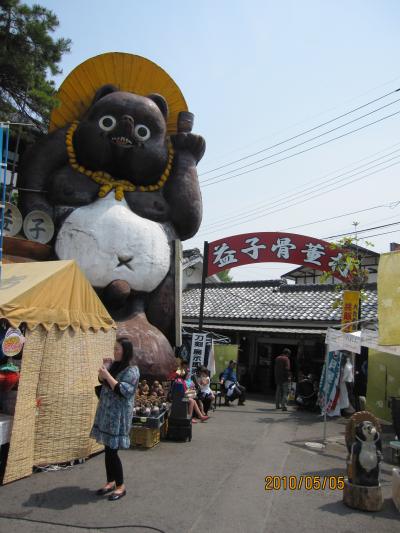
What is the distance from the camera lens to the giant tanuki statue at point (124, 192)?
962 cm

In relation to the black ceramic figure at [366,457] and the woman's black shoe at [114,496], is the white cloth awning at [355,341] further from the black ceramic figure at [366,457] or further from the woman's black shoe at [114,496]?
the woman's black shoe at [114,496]

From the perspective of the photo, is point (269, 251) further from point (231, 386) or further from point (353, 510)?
point (353, 510)

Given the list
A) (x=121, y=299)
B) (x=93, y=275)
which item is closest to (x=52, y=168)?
(x=93, y=275)

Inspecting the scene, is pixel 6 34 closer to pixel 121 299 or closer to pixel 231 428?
pixel 121 299

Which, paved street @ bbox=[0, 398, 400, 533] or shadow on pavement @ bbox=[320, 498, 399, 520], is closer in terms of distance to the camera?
paved street @ bbox=[0, 398, 400, 533]

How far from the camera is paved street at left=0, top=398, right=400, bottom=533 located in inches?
172

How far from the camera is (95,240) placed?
9609 millimetres

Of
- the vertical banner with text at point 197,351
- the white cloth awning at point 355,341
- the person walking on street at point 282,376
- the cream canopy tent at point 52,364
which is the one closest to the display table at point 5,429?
the cream canopy tent at point 52,364

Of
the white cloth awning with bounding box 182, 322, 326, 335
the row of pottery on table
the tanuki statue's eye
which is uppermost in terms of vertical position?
the tanuki statue's eye
